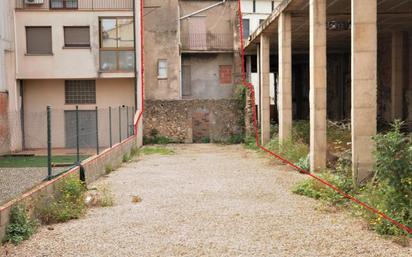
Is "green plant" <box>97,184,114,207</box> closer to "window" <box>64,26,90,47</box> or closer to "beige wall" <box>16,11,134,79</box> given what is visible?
"beige wall" <box>16,11,134,79</box>

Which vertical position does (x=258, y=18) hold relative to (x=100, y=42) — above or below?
above

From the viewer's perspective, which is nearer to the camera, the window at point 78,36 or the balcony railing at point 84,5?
the balcony railing at point 84,5

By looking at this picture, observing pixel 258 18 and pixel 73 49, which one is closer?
pixel 73 49

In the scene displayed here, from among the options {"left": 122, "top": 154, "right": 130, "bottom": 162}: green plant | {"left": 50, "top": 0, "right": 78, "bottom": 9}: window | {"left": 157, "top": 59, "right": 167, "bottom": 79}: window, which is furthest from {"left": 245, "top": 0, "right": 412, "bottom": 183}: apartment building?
{"left": 50, "top": 0, "right": 78, "bottom": 9}: window

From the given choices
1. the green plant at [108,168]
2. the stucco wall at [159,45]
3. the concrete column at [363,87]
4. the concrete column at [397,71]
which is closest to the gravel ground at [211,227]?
the concrete column at [363,87]

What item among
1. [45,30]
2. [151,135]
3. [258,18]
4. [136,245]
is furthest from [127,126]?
[258,18]

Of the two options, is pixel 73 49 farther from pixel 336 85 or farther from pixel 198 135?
pixel 336 85

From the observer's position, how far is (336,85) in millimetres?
29344

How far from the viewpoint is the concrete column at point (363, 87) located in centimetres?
962

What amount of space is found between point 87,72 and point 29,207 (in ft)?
57.2

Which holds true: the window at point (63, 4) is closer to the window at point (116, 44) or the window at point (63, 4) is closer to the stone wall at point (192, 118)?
the window at point (116, 44)

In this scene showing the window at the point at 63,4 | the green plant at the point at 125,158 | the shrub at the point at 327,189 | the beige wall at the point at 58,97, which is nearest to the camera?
the shrub at the point at 327,189

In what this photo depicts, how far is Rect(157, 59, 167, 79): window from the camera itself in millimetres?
26156

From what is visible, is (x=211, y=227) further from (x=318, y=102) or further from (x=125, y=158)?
(x=125, y=158)
